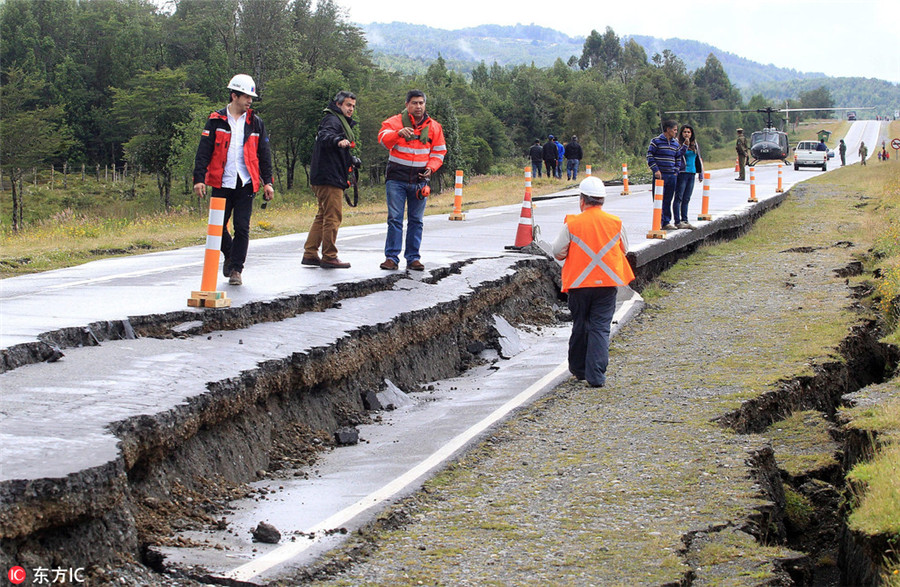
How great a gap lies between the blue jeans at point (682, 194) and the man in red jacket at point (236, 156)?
370 inches

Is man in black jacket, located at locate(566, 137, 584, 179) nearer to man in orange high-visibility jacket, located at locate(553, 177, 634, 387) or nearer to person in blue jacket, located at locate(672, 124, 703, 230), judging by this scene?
person in blue jacket, located at locate(672, 124, 703, 230)

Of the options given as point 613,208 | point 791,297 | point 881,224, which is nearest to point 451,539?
point 791,297

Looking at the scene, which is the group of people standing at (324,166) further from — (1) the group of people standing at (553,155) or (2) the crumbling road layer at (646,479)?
(1) the group of people standing at (553,155)

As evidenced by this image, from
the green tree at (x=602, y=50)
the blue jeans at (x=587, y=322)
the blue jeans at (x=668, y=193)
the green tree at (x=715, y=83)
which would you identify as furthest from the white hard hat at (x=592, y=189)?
the green tree at (x=715, y=83)

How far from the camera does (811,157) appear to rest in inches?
2099

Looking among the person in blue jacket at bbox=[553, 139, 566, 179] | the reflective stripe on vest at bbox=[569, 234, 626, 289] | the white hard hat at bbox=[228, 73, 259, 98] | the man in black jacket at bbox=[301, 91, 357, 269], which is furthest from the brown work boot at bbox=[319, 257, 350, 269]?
the person in blue jacket at bbox=[553, 139, 566, 179]

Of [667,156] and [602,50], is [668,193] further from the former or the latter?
[602,50]

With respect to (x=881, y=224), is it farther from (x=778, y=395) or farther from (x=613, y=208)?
(x=778, y=395)

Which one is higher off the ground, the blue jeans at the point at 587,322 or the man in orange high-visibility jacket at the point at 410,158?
the man in orange high-visibility jacket at the point at 410,158

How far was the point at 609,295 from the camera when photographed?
7.67 m

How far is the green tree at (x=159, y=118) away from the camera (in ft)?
186

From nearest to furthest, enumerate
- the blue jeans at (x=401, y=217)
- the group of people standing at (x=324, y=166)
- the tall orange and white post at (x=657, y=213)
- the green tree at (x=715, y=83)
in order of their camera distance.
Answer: the group of people standing at (x=324, y=166), the blue jeans at (x=401, y=217), the tall orange and white post at (x=657, y=213), the green tree at (x=715, y=83)

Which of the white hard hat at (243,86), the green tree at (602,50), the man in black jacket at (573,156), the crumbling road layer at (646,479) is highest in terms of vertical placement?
the green tree at (602,50)

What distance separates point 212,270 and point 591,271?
3.06m
